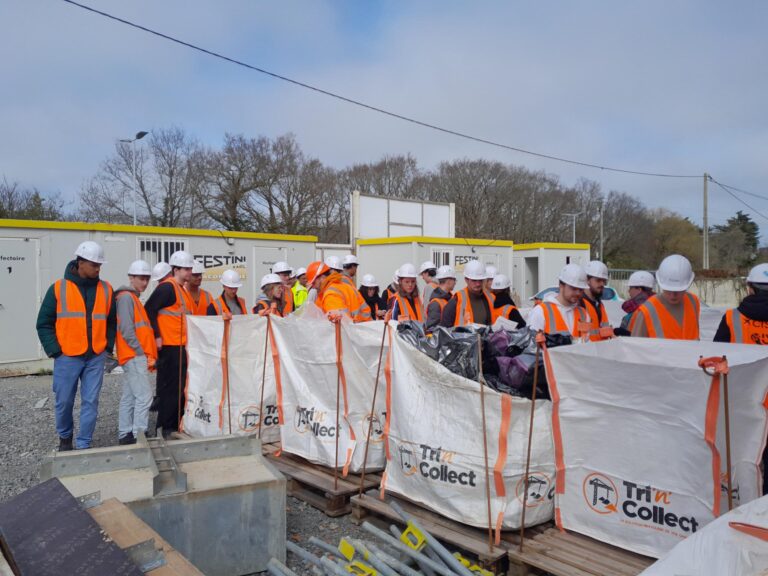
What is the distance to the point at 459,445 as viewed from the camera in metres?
3.67

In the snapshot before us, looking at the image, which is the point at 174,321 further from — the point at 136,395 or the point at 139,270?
the point at 136,395

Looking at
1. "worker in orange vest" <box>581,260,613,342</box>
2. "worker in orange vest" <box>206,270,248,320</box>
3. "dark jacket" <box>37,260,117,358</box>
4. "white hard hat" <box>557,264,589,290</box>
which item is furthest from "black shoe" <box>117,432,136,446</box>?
"worker in orange vest" <box>581,260,613,342</box>

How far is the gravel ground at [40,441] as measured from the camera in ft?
13.7

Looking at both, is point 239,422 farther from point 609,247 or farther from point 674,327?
point 609,247

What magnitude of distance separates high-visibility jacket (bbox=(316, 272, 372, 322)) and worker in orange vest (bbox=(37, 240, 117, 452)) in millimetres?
1969

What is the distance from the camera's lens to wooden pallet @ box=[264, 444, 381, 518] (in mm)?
Result: 4367

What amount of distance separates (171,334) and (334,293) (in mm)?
1772

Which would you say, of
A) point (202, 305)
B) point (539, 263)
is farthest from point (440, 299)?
point (539, 263)

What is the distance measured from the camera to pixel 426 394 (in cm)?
388

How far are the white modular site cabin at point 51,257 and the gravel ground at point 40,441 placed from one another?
0.72 m

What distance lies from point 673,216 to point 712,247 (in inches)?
456

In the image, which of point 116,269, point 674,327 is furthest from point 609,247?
point 674,327

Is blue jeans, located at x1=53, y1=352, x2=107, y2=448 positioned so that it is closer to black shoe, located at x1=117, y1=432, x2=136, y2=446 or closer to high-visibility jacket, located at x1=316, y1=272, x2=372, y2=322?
black shoe, located at x1=117, y1=432, x2=136, y2=446

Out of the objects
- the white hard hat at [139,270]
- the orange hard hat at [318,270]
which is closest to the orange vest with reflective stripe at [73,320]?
Answer: the white hard hat at [139,270]
